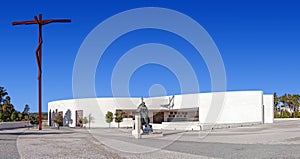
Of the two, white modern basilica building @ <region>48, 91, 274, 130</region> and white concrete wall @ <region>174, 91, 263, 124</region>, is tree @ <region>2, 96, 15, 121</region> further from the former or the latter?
white concrete wall @ <region>174, 91, 263, 124</region>

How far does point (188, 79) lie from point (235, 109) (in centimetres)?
2078

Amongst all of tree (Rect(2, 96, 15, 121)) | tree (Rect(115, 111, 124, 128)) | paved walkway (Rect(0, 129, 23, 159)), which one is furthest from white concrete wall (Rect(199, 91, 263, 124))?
tree (Rect(2, 96, 15, 121))

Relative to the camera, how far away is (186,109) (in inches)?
1838

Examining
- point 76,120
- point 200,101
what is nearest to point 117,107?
point 76,120

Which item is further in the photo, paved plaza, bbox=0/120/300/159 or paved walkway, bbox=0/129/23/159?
paved plaza, bbox=0/120/300/159

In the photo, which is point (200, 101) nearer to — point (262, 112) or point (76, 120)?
point (262, 112)

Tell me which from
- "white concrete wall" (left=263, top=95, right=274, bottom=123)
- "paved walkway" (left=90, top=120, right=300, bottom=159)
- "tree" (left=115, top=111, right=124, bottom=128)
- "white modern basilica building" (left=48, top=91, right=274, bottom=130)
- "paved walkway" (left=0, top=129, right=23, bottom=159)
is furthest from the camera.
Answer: "tree" (left=115, top=111, right=124, bottom=128)

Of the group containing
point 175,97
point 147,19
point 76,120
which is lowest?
point 76,120

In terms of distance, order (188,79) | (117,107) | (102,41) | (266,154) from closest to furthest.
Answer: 1. (266,154)
2. (102,41)
3. (188,79)
4. (117,107)

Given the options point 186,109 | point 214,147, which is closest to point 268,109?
point 186,109

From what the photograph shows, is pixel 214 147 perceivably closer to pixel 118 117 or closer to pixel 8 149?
pixel 8 149

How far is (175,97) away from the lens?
48.1 m

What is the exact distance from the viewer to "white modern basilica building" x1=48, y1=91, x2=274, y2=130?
40.0 metres

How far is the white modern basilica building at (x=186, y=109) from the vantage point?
39969mm
